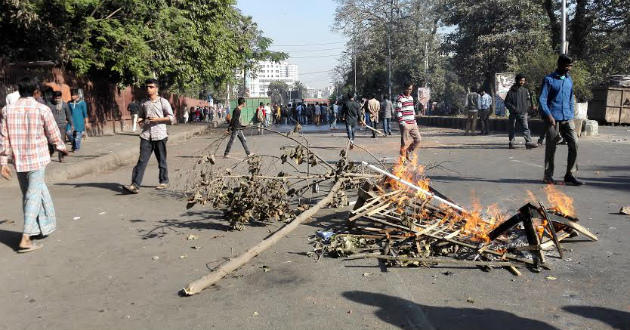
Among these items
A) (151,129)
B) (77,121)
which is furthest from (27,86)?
(77,121)

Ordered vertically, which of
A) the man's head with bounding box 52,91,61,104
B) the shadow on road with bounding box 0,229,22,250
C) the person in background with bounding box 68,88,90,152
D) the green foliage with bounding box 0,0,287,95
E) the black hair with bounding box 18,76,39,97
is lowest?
the shadow on road with bounding box 0,229,22,250

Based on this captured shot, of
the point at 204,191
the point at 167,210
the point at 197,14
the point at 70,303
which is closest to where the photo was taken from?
the point at 70,303

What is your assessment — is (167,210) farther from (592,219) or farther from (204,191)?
(592,219)

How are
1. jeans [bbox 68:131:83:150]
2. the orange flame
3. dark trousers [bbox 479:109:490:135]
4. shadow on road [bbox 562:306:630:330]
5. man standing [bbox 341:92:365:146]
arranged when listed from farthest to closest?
dark trousers [bbox 479:109:490:135], man standing [bbox 341:92:365:146], jeans [bbox 68:131:83:150], the orange flame, shadow on road [bbox 562:306:630:330]

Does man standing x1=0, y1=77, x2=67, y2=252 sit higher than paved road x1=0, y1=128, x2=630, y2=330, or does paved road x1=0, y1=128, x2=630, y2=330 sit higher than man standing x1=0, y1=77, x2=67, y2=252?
man standing x1=0, y1=77, x2=67, y2=252

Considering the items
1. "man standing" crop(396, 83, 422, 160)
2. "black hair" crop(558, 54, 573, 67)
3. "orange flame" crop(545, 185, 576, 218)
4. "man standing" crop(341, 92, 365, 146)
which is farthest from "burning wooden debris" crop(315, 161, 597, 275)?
"man standing" crop(341, 92, 365, 146)

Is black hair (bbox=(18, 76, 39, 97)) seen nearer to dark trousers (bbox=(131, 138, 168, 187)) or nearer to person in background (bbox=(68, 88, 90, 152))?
dark trousers (bbox=(131, 138, 168, 187))

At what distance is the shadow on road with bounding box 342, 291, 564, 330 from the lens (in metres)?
3.30

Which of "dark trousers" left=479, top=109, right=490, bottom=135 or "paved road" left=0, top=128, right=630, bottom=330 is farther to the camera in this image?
"dark trousers" left=479, top=109, right=490, bottom=135

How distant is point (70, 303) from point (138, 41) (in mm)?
16020

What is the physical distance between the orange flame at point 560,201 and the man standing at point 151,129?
5609mm

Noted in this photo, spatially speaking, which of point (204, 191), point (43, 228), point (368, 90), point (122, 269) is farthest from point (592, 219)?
point (368, 90)

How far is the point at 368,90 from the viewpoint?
55.5 metres

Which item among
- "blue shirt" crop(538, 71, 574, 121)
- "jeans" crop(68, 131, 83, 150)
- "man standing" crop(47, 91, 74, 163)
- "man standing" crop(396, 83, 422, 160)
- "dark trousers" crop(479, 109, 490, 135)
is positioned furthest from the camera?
"dark trousers" crop(479, 109, 490, 135)
